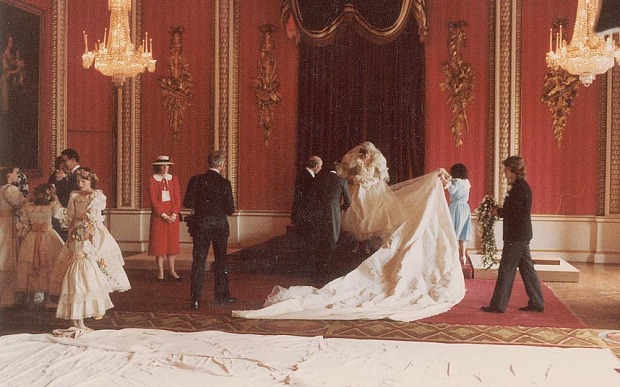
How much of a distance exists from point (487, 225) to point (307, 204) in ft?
8.46

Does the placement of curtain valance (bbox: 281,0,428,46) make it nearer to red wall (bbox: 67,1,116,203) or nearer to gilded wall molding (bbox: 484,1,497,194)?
gilded wall molding (bbox: 484,1,497,194)

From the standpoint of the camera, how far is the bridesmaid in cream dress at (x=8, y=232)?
7094 mm

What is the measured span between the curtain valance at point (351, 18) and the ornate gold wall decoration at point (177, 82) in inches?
78.1

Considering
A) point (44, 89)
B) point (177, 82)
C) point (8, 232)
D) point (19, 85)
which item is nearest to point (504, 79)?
point (177, 82)

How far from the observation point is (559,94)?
11141mm

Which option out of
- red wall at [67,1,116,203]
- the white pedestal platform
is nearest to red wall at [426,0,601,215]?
the white pedestal platform

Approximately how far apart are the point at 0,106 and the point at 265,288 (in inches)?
184

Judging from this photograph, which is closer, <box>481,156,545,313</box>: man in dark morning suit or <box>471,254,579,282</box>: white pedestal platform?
<box>481,156,545,313</box>: man in dark morning suit

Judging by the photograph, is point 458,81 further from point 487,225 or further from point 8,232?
point 8,232

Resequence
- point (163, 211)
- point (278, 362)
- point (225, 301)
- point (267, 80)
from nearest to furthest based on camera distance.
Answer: point (278, 362) < point (225, 301) < point (163, 211) < point (267, 80)

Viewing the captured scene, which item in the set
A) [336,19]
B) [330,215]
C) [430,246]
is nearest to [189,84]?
[336,19]

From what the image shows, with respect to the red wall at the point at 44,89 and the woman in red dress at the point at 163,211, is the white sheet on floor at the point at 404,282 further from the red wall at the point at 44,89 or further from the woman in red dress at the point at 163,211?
the red wall at the point at 44,89

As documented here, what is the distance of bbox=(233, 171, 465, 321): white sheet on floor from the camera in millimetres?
6895

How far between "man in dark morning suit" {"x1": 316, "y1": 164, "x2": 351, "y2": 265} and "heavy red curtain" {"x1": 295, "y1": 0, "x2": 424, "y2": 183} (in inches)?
129
